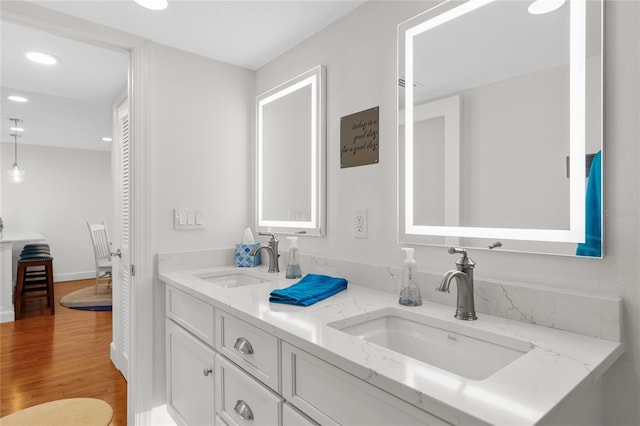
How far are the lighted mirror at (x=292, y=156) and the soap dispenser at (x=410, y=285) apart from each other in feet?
2.03

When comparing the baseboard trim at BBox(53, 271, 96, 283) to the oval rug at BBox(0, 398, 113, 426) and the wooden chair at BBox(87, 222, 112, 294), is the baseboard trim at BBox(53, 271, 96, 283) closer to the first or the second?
the wooden chair at BBox(87, 222, 112, 294)

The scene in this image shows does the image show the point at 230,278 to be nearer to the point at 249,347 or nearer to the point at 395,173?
→ the point at 249,347

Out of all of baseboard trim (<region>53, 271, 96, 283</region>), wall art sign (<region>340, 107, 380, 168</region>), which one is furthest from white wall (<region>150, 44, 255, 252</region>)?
baseboard trim (<region>53, 271, 96, 283</region>)

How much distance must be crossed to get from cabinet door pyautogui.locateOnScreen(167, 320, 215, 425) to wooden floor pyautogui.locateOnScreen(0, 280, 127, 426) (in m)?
0.55

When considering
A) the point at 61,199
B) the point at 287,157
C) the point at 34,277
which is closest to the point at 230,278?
the point at 287,157

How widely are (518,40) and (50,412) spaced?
228 cm

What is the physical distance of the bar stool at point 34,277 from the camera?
157 inches

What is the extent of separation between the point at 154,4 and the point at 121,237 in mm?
1611

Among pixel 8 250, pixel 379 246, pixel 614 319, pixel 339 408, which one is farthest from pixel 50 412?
pixel 8 250

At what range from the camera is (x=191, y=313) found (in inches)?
64.2

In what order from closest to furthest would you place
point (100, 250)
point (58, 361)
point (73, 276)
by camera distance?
point (58, 361) < point (100, 250) < point (73, 276)

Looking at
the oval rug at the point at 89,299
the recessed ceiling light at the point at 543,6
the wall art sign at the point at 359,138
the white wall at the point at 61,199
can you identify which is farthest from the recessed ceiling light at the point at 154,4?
the white wall at the point at 61,199

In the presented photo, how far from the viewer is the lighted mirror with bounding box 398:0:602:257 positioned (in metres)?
0.97

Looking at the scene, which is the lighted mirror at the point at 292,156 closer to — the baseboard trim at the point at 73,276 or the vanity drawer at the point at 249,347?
the vanity drawer at the point at 249,347
